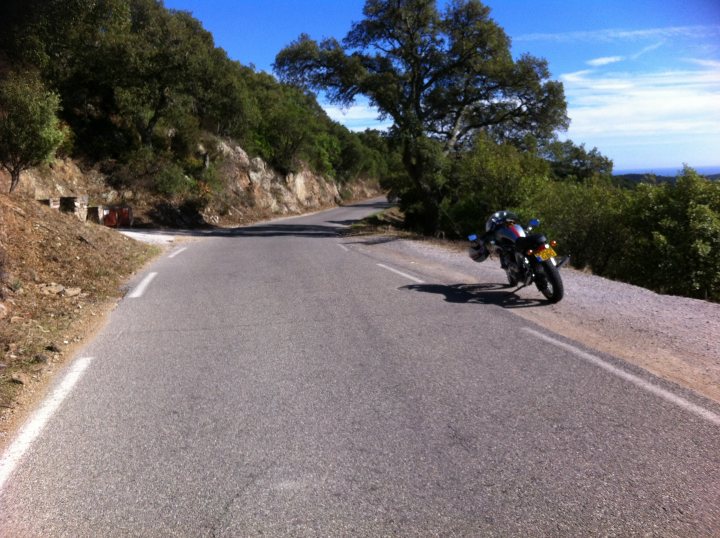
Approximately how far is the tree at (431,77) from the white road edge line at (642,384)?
18.3m

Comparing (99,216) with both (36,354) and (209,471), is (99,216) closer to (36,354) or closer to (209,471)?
(36,354)

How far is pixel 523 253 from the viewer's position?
849 centimetres

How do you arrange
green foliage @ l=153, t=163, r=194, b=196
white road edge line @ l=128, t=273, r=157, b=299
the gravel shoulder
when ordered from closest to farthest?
the gravel shoulder
white road edge line @ l=128, t=273, r=157, b=299
green foliage @ l=153, t=163, r=194, b=196

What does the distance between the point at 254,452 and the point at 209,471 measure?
33 cm

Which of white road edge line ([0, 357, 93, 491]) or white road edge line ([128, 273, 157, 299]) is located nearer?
white road edge line ([0, 357, 93, 491])

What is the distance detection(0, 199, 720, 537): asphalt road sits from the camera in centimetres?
314

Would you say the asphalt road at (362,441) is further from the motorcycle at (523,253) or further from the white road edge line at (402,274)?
the white road edge line at (402,274)

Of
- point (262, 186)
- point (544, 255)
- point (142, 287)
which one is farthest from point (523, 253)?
point (262, 186)

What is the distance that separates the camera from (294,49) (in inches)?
975

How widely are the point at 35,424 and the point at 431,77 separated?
2356 cm

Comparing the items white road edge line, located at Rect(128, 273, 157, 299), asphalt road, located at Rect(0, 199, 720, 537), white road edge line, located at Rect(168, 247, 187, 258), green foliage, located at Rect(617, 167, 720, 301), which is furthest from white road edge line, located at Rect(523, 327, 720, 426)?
white road edge line, located at Rect(168, 247, 187, 258)

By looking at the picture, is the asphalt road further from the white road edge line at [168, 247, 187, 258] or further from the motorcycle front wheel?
the white road edge line at [168, 247, 187, 258]

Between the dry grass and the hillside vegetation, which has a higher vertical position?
the hillside vegetation

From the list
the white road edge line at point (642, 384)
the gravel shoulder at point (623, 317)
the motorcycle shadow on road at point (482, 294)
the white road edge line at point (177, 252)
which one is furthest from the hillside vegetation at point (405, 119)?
the white road edge line at point (642, 384)
